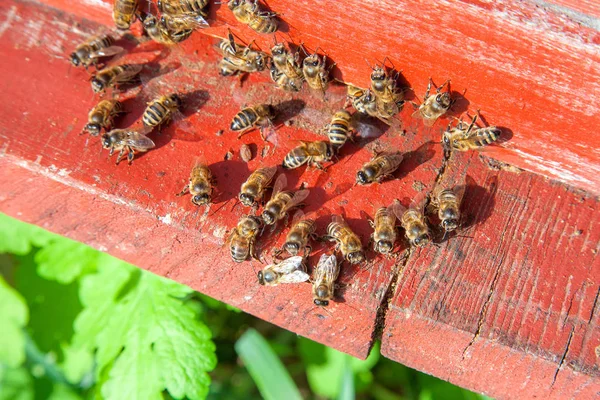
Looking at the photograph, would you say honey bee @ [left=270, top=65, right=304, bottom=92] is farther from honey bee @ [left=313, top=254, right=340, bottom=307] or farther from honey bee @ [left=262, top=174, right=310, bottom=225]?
honey bee @ [left=313, top=254, right=340, bottom=307]

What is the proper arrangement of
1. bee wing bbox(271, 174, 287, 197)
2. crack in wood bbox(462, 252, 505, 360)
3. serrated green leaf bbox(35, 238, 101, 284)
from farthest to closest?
serrated green leaf bbox(35, 238, 101, 284)
bee wing bbox(271, 174, 287, 197)
crack in wood bbox(462, 252, 505, 360)

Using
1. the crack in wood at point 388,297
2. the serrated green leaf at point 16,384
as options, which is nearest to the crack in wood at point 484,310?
the crack in wood at point 388,297

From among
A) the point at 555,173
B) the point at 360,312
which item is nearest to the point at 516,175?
the point at 555,173

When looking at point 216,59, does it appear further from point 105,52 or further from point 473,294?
point 473,294

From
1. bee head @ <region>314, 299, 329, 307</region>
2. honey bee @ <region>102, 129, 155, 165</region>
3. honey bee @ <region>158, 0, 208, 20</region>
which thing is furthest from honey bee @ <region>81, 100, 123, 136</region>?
bee head @ <region>314, 299, 329, 307</region>

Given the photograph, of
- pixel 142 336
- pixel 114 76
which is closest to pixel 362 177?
pixel 114 76

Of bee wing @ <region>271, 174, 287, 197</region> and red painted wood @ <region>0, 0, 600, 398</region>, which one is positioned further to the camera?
bee wing @ <region>271, 174, 287, 197</region>

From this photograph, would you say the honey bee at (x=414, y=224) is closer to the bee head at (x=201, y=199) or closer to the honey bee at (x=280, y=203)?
the honey bee at (x=280, y=203)
